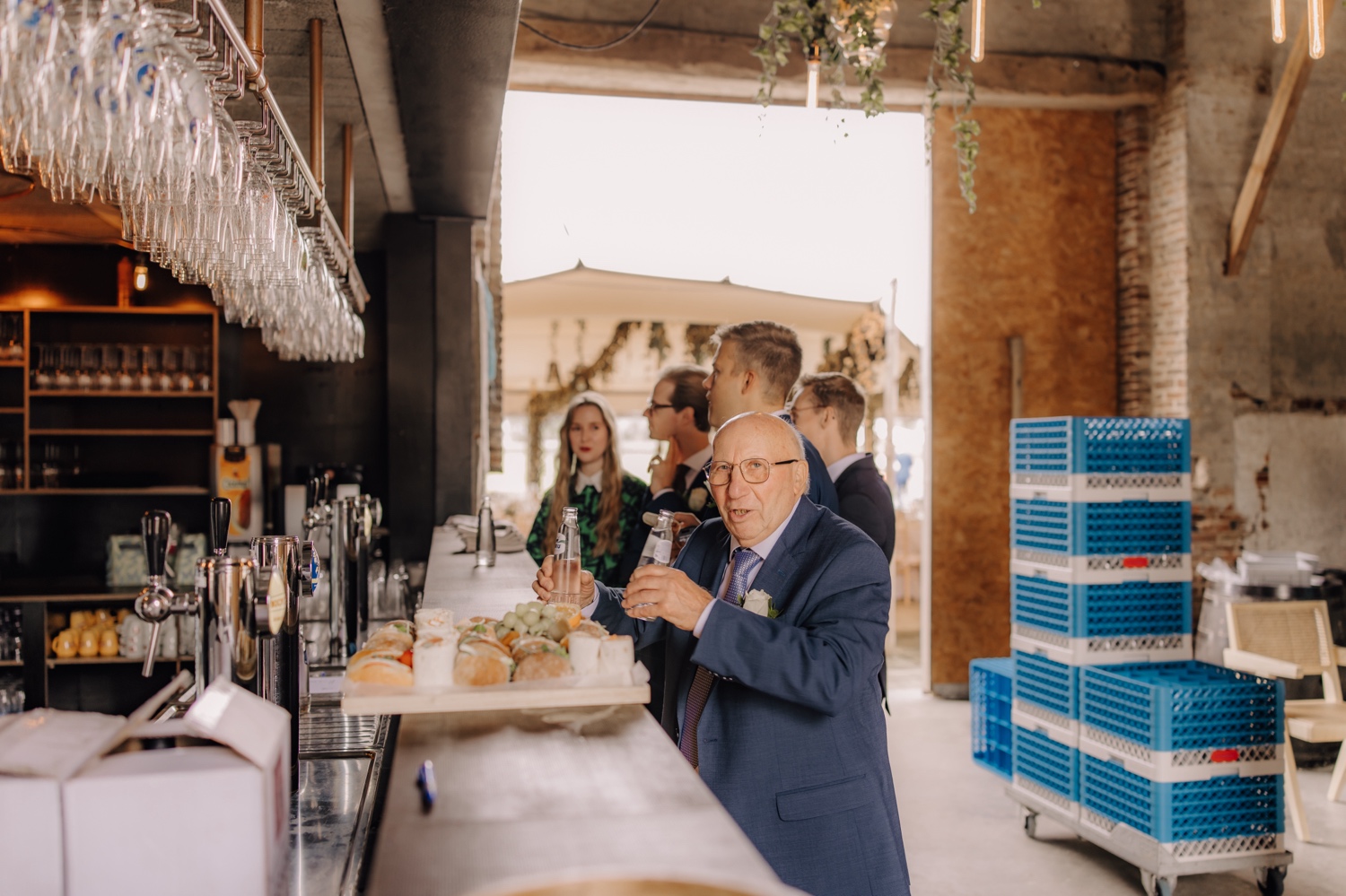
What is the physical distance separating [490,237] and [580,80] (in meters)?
1.26

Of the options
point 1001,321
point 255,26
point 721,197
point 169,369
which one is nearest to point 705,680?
point 255,26

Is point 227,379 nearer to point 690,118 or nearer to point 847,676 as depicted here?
point 690,118

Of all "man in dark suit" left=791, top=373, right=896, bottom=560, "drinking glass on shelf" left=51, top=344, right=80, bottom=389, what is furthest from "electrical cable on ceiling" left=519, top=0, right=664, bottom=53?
"man in dark suit" left=791, top=373, right=896, bottom=560

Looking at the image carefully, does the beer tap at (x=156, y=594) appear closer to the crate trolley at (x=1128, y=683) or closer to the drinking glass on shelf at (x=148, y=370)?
the crate trolley at (x=1128, y=683)

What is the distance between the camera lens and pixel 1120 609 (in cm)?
427

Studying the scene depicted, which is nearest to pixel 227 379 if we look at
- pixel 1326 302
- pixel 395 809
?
pixel 395 809

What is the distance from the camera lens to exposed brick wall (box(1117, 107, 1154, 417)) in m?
7.35

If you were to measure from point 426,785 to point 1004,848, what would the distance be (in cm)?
382

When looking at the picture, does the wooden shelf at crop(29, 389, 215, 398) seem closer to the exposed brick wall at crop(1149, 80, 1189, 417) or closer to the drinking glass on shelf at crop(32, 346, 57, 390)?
the drinking glass on shelf at crop(32, 346, 57, 390)

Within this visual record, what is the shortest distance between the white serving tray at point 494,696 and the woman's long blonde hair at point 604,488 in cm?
254

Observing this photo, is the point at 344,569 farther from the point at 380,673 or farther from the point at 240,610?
the point at 240,610

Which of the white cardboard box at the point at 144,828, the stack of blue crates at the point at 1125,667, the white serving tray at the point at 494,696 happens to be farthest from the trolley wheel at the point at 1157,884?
the white cardboard box at the point at 144,828

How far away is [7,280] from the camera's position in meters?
5.79

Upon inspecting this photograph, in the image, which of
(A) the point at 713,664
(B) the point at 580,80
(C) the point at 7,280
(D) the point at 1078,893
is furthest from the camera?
(B) the point at 580,80
